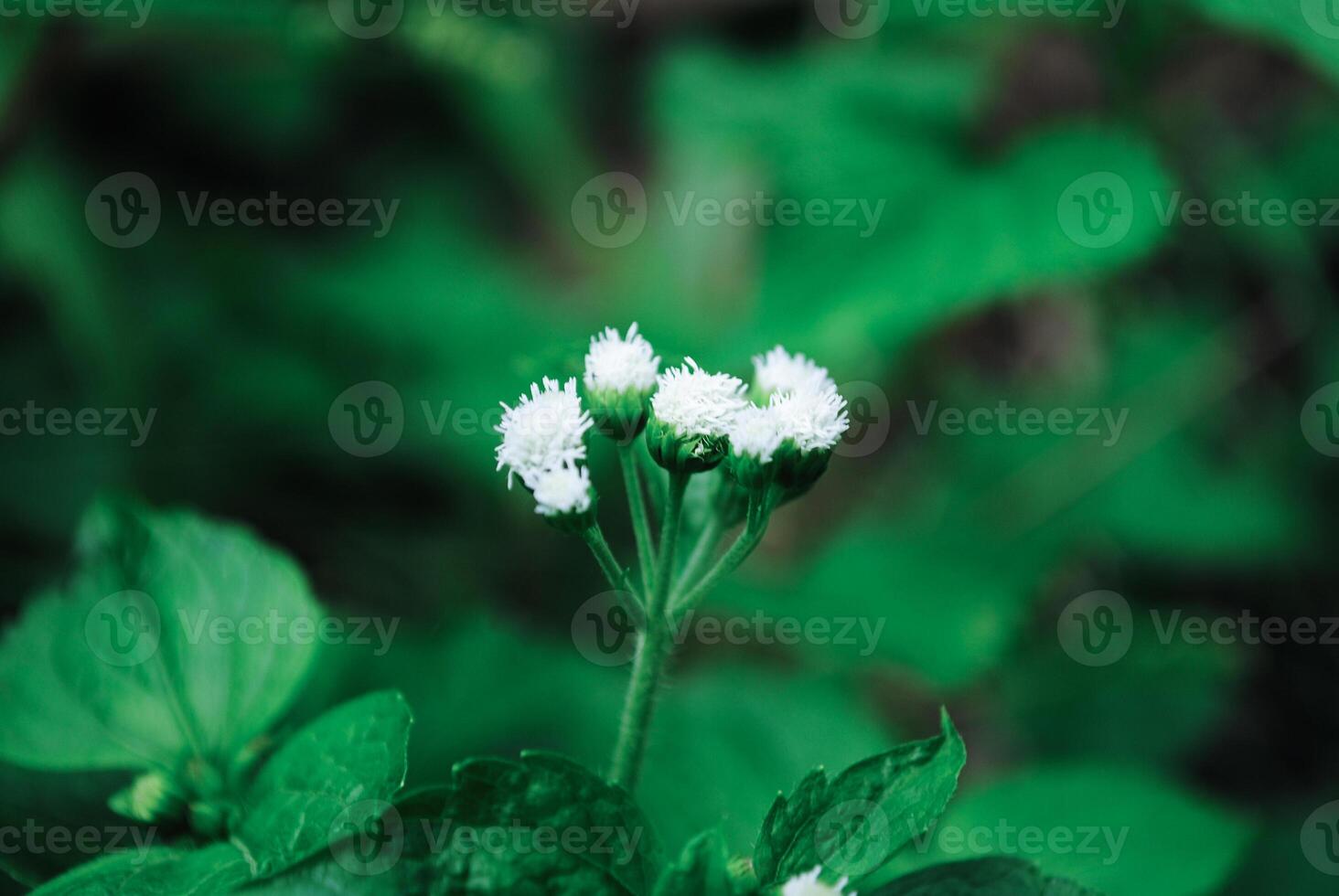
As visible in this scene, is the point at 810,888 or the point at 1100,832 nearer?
the point at 810,888

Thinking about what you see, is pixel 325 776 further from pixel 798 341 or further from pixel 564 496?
pixel 798 341

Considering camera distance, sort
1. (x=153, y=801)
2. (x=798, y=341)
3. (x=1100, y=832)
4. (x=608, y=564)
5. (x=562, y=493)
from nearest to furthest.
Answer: (x=562, y=493) < (x=608, y=564) < (x=153, y=801) < (x=1100, y=832) < (x=798, y=341)

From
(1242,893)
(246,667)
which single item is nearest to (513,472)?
(246,667)

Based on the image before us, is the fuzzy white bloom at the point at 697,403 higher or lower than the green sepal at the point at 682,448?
higher

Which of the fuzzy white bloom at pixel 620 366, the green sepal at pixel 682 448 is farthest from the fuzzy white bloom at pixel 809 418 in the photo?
the fuzzy white bloom at pixel 620 366

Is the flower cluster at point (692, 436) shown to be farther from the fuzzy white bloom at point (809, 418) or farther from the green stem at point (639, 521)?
the green stem at point (639, 521)

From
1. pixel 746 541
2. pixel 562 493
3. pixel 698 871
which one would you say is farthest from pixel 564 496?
pixel 698 871

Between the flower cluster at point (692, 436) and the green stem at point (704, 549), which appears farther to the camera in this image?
the green stem at point (704, 549)

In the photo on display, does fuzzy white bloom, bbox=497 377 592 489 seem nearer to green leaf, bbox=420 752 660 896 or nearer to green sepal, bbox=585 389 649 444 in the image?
green sepal, bbox=585 389 649 444
